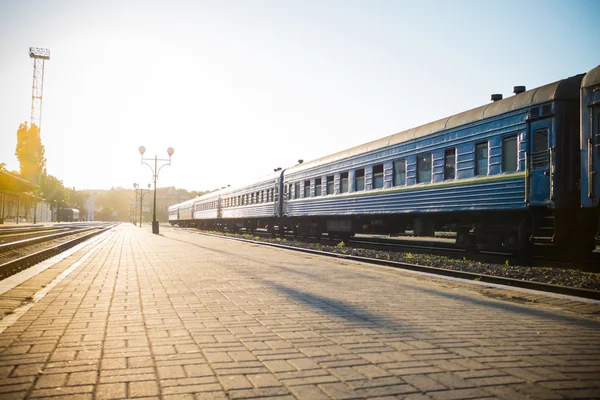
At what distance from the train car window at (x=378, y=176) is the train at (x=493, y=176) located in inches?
1.4

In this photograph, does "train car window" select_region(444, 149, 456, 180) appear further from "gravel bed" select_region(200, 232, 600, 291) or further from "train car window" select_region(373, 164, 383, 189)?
"train car window" select_region(373, 164, 383, 189)

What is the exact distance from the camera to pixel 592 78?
9.01 meters

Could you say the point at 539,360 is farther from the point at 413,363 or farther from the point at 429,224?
the point at 429,224

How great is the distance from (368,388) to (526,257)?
9270mm

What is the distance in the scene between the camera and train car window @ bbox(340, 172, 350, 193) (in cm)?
1788

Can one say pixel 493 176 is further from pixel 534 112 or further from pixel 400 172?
pixel 400 172

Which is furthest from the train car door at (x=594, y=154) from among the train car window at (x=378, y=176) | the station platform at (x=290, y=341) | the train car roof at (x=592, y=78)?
the train car window at (x=378, y=176)

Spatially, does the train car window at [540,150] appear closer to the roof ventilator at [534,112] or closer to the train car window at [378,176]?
the roof ventilator at [534,112]

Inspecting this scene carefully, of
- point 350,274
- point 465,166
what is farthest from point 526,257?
point 350,274

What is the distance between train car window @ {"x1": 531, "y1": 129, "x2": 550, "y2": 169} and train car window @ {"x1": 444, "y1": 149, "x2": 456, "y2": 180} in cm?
257

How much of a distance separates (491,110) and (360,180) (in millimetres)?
6084

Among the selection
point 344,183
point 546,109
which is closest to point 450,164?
point 546,109

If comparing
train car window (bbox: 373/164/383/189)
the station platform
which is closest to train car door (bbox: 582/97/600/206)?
the station platform

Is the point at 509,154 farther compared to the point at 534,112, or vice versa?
the point at 509,154
